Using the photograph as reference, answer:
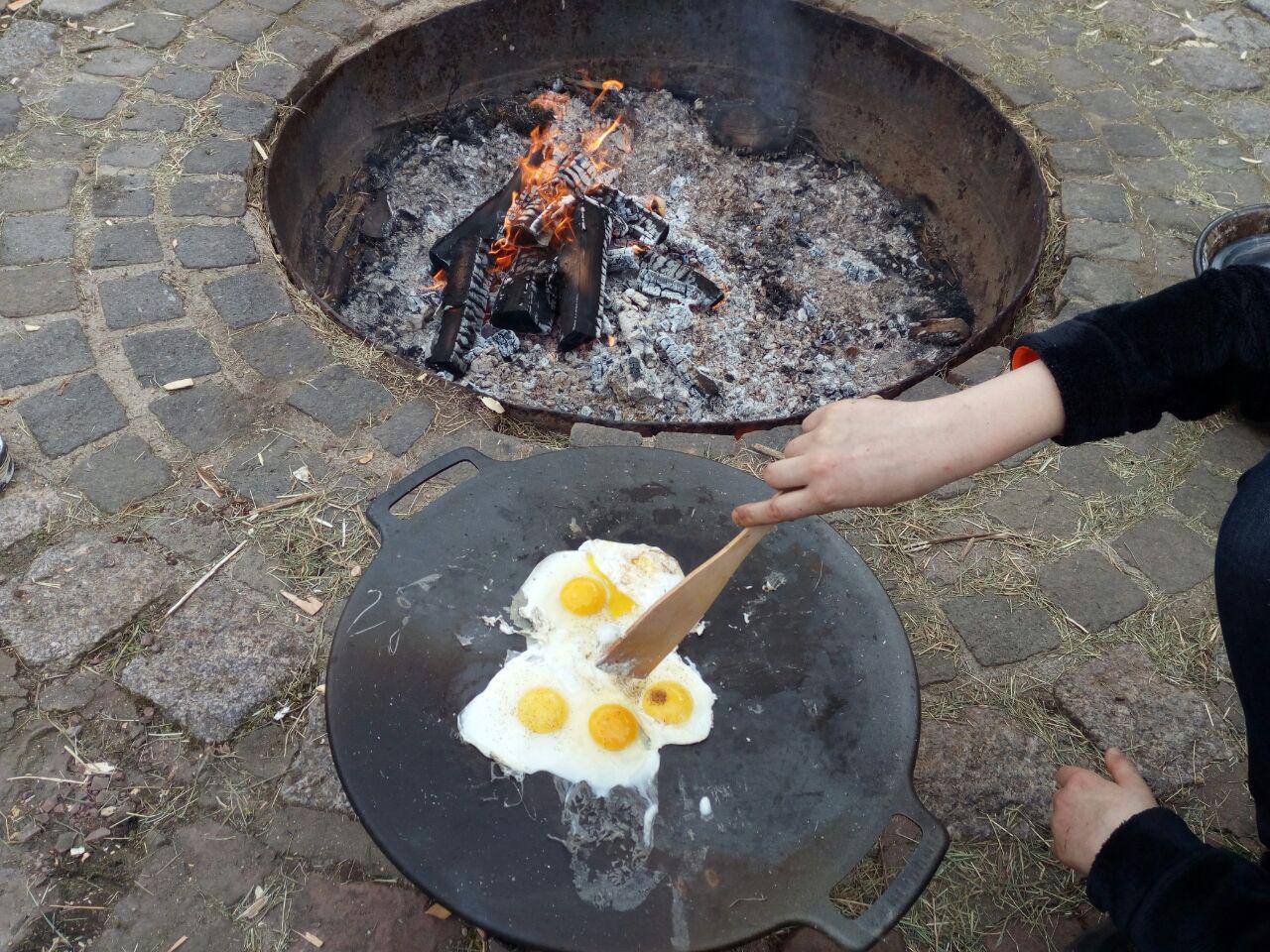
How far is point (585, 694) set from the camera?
1828 millimetres

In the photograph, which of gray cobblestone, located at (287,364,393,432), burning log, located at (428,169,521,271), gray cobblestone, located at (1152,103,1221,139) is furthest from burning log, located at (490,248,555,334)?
gray cobblestone, located at (1152,103,1221,139)

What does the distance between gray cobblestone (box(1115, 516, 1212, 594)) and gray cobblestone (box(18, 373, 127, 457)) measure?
137 inches

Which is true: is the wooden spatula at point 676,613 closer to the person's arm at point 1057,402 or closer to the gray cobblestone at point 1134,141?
the person's arm at point 1057,402

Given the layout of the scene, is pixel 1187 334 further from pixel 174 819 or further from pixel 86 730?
pixel 86 730

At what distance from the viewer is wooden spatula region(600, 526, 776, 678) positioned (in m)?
1.71

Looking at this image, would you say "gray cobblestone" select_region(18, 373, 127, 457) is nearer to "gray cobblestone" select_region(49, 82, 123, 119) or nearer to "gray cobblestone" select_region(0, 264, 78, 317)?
"gray cobblestone" select_region(0, 264, 78, 317)

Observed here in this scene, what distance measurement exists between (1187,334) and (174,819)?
2.68m

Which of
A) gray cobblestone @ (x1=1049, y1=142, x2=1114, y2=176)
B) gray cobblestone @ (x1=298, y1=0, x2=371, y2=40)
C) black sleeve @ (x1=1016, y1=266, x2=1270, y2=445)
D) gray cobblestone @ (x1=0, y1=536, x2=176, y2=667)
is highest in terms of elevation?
black sleeve @ (x1=1016, y1=266, x2=1270, y2=445)

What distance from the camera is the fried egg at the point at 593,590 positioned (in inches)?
76.0

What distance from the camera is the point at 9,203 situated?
353 cm

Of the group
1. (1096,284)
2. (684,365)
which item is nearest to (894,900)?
(684,365)

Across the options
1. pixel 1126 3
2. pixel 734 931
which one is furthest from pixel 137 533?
pixel 1126 3

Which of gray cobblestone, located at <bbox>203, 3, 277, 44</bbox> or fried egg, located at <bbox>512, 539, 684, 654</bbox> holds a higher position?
gray cobblestone, located at <bbox>203, 3, 277, 44</bbox>

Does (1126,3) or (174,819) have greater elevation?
(1126,3)
